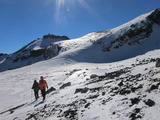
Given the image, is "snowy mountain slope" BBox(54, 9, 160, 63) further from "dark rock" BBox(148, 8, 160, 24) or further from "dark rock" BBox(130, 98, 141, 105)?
"dark rock" BBox(130, 98, 141, 105)

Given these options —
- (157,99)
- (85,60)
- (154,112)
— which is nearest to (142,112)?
(154,112)

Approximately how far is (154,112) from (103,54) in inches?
1848

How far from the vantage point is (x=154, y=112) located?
4.28 m

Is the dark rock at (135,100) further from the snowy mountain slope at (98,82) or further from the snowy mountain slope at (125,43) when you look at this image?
the snowy mountain slope at (125,43)

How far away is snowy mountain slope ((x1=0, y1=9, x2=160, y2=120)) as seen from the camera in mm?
5590

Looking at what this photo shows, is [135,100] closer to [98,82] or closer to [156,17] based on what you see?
[98,82]

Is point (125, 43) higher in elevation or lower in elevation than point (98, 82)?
higher

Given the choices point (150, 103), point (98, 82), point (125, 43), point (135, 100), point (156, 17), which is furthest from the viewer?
point (156, 17)

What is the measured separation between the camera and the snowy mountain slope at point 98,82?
220 inches

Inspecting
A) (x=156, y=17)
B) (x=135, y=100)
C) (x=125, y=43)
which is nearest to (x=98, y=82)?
(x=135, y=100)

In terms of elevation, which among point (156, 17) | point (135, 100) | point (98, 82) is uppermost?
point (156, 17)

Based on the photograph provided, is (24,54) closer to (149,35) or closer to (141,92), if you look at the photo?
(149,35)

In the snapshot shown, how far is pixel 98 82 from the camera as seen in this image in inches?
456

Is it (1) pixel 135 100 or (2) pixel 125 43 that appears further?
(2) pixel 125 43
